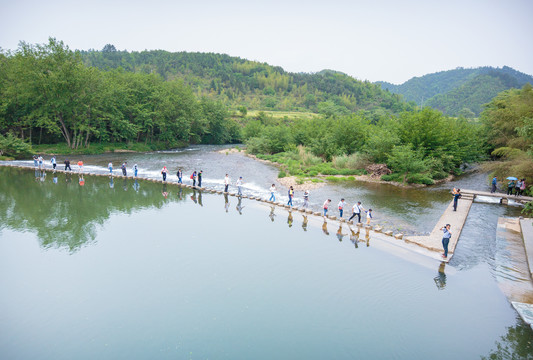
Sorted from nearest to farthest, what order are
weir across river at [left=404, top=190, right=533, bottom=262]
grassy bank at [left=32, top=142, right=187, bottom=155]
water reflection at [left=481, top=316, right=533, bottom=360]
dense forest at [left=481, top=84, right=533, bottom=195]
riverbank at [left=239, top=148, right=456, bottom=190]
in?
1. water reflection at [left=481, top=316, right=533, bottom=360]
2. weir across river at [left=404, top=190, right=533, bottom=262]
3. dense forest at [left=481, top=84, right=533, bottom=195]
4. riverbank at [left=239, top=148, right=456, bottom=190]
5. grassy bank at [left=32, top=142, right=187, bottom=155]

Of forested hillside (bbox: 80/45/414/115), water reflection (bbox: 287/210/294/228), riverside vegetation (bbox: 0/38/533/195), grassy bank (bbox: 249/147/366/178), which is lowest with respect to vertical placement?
water reflection (bbox: 287/210/294/228)

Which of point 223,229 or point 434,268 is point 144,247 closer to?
point 223,229

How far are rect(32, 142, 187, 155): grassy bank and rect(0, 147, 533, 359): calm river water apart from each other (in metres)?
33.0

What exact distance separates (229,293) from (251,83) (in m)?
171

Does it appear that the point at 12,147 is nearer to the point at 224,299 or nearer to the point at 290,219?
the point at 290,219

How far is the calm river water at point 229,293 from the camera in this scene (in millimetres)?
10258

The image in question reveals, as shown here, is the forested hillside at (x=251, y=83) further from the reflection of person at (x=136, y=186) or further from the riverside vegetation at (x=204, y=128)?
the reflection of person at (x=136, y=186)

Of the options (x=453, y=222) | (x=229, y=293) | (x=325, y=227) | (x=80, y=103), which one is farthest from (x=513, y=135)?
(x=80, y=103)

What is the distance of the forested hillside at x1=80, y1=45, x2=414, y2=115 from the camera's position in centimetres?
15312

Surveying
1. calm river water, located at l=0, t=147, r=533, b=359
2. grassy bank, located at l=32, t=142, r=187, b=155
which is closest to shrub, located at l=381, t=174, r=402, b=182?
calm river water, located at l=0, t=147, r=533, b=359

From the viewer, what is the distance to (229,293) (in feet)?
42.3

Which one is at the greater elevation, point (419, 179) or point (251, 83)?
point (251, 83)

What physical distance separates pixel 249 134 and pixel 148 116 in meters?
22.6

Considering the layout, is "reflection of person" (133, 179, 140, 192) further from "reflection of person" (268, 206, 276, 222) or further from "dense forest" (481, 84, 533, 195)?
"dense forest" (481, 84, 533, 195)
